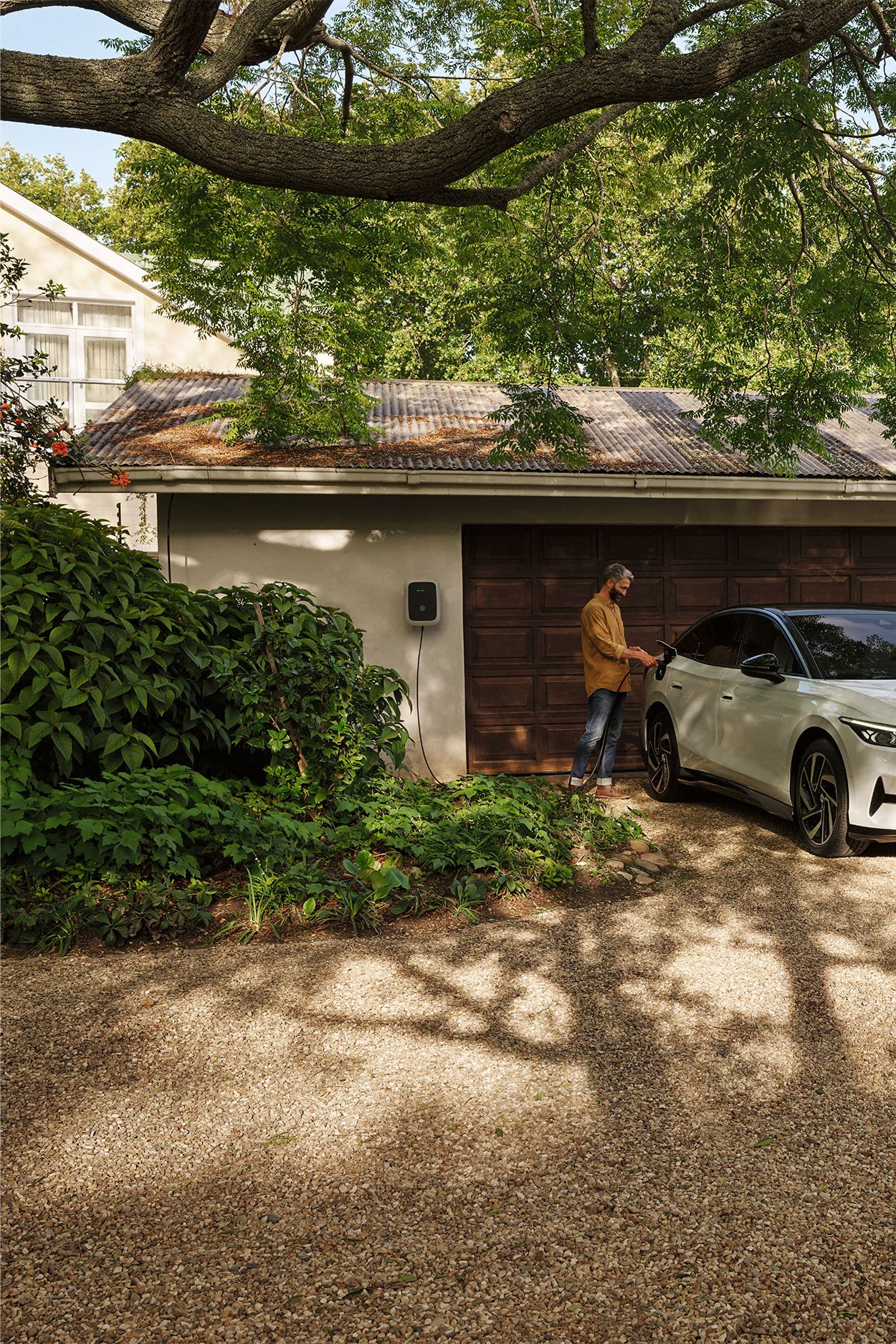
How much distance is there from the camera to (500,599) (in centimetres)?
1066

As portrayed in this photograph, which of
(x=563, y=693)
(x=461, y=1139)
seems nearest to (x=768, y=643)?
(x=563, y=693)

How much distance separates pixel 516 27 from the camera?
9.09m

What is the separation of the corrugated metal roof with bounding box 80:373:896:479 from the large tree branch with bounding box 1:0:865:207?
4142mm

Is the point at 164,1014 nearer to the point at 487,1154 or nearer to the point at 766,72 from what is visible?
the point at 487,1154

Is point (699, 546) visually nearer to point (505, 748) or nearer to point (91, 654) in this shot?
point (505, 748)

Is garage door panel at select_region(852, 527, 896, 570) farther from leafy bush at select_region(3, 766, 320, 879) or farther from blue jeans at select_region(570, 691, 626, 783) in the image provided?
leafy bush at select_region(3, 766, 320, 879)

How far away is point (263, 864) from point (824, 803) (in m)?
3.65

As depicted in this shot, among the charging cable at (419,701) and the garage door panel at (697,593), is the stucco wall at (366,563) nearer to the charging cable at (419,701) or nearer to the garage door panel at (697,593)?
the charging cable at (419,701)

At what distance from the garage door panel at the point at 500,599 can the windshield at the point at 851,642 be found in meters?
3.41

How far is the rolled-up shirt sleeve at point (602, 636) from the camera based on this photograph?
28.5ft

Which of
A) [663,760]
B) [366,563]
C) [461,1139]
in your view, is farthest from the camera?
[366,563]

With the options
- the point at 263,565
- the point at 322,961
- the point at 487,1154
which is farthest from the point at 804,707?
the point at 263,565

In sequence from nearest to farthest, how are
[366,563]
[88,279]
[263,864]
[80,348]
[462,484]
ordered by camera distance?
[263,864] → [462,484] → [366,563] → [80,348] → [88,279]

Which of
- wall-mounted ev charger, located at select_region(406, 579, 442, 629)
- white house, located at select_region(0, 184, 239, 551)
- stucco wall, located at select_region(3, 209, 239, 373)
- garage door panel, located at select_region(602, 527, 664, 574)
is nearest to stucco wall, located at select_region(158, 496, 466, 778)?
wall-mounted ev charger, located at select_region(406, 579, 442, 629)
